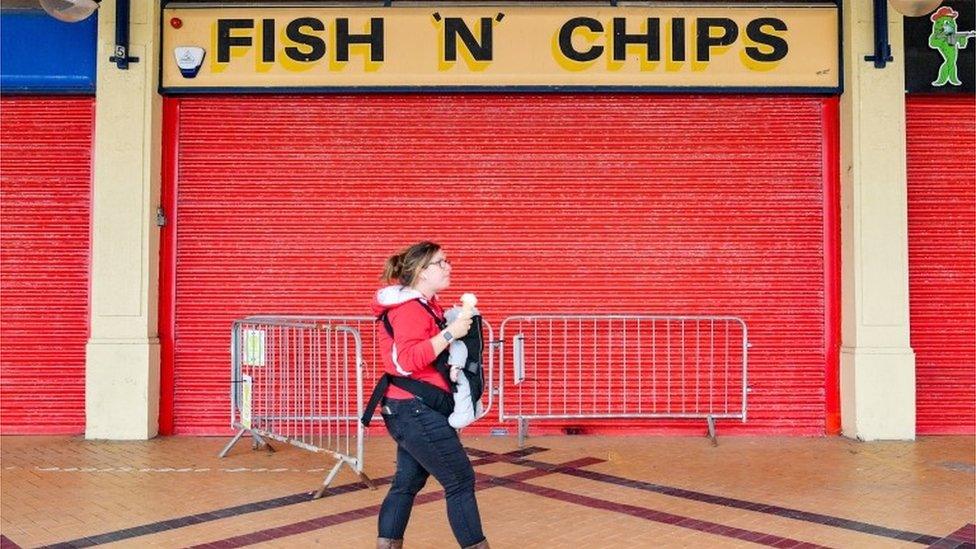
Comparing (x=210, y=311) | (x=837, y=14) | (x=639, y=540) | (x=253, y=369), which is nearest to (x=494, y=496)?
(x=639, y=540)

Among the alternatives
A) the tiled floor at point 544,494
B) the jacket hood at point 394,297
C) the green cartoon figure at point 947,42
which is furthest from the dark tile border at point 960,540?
the green cartoon figure at point 947,42

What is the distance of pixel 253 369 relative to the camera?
8.53 m

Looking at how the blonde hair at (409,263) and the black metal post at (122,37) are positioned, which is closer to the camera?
the blonde hair at (409,263)

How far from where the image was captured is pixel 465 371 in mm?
4352

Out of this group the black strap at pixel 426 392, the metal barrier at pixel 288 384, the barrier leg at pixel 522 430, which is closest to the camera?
the black strap at pixel 426 392

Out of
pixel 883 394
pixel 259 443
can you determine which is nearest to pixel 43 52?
pixel 259 443

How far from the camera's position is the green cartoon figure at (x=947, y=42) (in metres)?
8.80

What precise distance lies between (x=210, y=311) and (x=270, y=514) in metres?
3.66

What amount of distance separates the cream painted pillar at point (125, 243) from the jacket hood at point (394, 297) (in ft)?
16.7

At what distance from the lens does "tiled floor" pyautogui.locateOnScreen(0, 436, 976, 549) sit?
5.36 m

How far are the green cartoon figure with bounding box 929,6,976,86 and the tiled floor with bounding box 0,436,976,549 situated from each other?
375 cm

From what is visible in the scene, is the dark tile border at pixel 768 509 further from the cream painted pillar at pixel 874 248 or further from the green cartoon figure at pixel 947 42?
the green cartoon figure at pixel 947 42

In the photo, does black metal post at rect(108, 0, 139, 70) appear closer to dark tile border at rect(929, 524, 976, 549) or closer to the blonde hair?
the blonde hair

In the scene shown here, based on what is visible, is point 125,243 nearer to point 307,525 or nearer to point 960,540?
point 307,525
